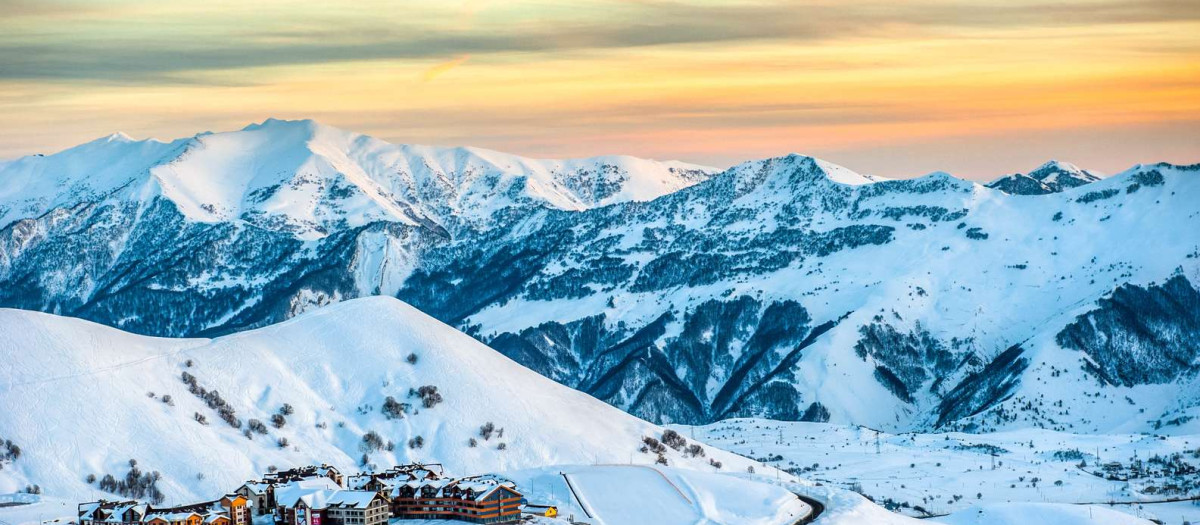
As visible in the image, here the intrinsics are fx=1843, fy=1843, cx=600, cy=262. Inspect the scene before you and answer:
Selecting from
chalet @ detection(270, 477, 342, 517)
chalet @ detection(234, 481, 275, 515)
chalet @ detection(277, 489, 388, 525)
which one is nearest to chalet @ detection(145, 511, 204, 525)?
chalet @ detection(234, 481, 275, 515)

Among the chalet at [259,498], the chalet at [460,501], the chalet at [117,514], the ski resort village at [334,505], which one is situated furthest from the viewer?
the chalet at [460,501]

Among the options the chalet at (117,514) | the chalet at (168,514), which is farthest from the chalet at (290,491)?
the chalet at (117,514)

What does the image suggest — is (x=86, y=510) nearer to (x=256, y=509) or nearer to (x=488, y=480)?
(x=256, y=509)

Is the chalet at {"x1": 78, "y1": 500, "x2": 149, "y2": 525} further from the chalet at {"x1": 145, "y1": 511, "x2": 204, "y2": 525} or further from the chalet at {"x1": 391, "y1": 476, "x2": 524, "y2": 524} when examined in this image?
the chalet at {"x1": 391, "y1": 476, "x2": 524, "y2": 524}

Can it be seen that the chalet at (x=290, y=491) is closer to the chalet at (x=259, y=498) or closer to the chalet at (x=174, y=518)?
the chalet at (x=259, y=498)

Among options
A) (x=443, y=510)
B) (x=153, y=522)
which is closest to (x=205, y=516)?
(x=153, y=522)

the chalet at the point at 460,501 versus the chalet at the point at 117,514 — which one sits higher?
the chalet at the point at 117,514

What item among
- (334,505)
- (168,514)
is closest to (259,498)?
(334,505)
